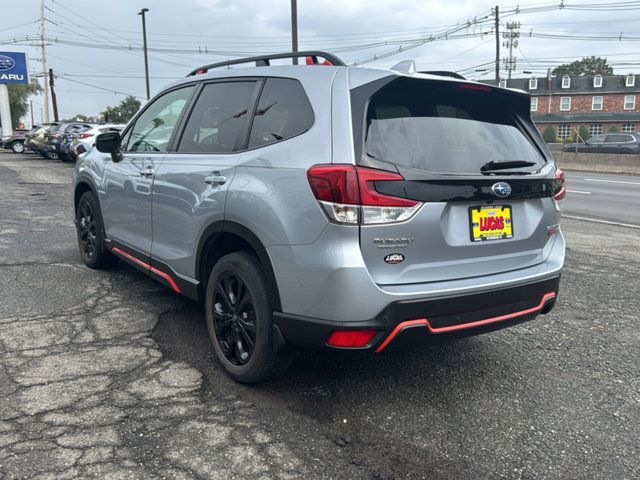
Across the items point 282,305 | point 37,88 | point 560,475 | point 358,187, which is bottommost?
point 560,475

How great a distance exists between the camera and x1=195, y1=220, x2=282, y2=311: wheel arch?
2869 mm

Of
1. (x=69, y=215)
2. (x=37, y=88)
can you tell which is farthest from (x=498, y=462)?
(x=37, y=88)

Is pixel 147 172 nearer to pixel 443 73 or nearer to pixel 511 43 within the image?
pixel 443 73

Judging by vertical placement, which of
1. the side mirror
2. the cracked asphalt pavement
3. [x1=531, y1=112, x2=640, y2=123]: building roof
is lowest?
the cracked asphalt pavement

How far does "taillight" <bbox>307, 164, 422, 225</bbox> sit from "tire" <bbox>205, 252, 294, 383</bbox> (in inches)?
25.8

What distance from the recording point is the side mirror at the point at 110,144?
4.68 m

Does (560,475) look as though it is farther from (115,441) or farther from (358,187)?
(115,441)

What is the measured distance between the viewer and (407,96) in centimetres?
285

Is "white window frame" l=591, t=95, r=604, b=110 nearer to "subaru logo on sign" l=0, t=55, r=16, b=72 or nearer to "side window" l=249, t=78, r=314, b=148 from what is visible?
"subaru logo on sign" l=0, t=55, r=16, b=72

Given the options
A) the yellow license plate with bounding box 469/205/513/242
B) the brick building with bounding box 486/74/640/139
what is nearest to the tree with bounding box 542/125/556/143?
the brick building with bounding box 486/74/640/139

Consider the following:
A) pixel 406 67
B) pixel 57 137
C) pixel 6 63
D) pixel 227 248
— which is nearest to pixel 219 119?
pixel 227 248

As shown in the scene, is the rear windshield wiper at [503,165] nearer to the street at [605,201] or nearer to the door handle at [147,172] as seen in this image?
the door handle at [147,172]

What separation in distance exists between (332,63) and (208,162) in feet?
3.21

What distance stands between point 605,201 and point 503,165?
11322 mm
